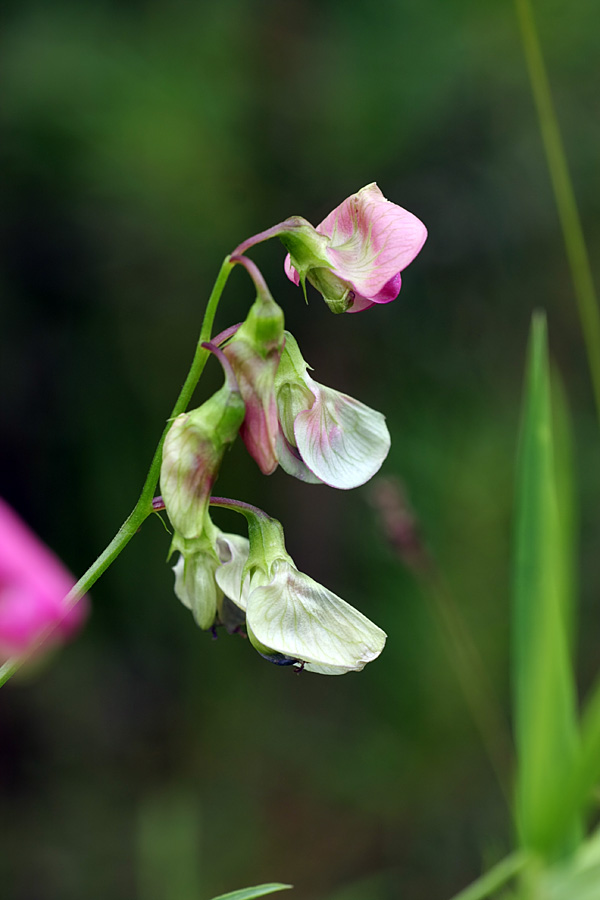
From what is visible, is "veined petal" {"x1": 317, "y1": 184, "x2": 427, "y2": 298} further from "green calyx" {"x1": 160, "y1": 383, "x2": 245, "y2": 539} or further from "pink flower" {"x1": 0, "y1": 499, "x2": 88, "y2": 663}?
"pink flower" {"x1": 0, "y1": 499, "x2": 88, "y2": 663}

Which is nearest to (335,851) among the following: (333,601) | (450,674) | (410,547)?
(450,674)

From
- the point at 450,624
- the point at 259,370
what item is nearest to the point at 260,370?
the point at 259,370

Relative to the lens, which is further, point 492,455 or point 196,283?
point 492,455

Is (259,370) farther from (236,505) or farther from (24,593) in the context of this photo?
(24,593)

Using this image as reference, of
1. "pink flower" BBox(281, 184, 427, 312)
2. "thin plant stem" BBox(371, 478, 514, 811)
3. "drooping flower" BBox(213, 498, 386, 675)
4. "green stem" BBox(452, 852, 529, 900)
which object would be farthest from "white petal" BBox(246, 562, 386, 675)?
"thin plant stem" BBox(371, 478, 514, 811)

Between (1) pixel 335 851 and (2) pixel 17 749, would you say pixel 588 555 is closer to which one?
(1) pixel 335 851

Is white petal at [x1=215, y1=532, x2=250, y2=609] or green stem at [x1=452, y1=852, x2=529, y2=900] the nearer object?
white petal at [x1=215, y1=532, x2=250, y2=609]

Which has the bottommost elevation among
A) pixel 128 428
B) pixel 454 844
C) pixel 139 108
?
pixel 454 844
